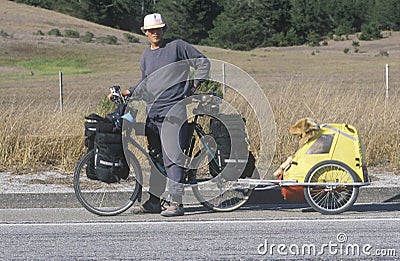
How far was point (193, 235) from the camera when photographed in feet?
22.7

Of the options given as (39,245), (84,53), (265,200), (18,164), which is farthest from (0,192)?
(84,53)

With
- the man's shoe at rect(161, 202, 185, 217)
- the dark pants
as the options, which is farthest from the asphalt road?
the dark pants

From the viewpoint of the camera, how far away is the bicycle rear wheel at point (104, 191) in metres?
7.85

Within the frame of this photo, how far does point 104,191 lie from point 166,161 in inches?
39.9

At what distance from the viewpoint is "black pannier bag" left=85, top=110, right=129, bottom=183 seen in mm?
7668

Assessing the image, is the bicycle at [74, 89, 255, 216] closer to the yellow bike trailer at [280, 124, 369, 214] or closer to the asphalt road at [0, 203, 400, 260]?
the asphalt road at [0, 203, 400, 260]

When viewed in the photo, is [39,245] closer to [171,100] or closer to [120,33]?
[171,100]

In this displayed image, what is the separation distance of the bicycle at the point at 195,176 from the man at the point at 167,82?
0.43 feet

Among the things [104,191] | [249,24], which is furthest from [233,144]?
[249,24]

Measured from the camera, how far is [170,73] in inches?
302

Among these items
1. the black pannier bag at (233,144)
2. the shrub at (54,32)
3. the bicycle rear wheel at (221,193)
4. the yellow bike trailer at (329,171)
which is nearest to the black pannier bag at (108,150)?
the bicycle rear wheel at (221,193)

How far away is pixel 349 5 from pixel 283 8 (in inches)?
428

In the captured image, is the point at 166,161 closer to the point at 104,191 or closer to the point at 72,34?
the point at 104,191

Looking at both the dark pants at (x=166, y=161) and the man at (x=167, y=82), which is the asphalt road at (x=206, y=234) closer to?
the dark pants at (x=166, y=161)
